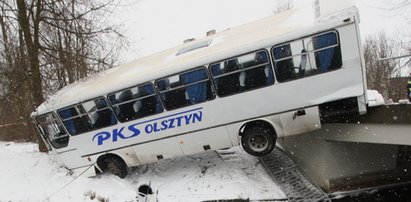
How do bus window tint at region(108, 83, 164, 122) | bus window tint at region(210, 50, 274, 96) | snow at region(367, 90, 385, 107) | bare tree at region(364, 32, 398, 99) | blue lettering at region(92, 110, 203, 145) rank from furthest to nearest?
bare tree at region(364, 32, 398, 99) → bus window tint at region(108, 83, 164, 122) → blue lettering at region(92, 110, 203, 145) → snow at region(367, 90, 385, 107) → bus window tint at region(210, 50, 274, 96)

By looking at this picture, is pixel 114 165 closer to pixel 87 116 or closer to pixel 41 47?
pixel 87 116

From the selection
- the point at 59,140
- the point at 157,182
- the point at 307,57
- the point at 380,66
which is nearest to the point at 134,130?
the point at 157,182

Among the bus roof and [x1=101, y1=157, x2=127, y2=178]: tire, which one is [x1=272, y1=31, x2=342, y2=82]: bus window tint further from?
[x1=101, y1=157, x2=127, y2=178]: tire

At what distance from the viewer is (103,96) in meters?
13.4

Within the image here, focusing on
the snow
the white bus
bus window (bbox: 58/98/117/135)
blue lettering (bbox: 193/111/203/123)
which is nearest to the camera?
the white bus

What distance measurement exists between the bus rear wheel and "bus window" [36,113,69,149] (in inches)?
57.9

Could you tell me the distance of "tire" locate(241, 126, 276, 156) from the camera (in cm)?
1217

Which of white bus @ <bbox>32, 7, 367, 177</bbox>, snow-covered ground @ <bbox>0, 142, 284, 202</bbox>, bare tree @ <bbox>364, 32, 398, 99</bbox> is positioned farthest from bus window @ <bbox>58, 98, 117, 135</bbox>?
bare tree @ <bbox>364, 32, 398, 99</bbox>

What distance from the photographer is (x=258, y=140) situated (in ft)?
40.8

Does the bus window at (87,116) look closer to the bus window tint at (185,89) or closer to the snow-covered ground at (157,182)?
the snow-covered ground at (157,182)

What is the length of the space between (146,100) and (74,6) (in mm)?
5810

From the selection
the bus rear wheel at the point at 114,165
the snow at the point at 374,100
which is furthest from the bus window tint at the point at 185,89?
the snow at the point at 374,100

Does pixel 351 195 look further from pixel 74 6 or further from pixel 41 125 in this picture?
pixel 74 6

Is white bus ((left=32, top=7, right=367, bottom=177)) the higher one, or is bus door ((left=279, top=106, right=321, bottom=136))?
white bus ((left=32, top=7, right=367, bottom=177))
